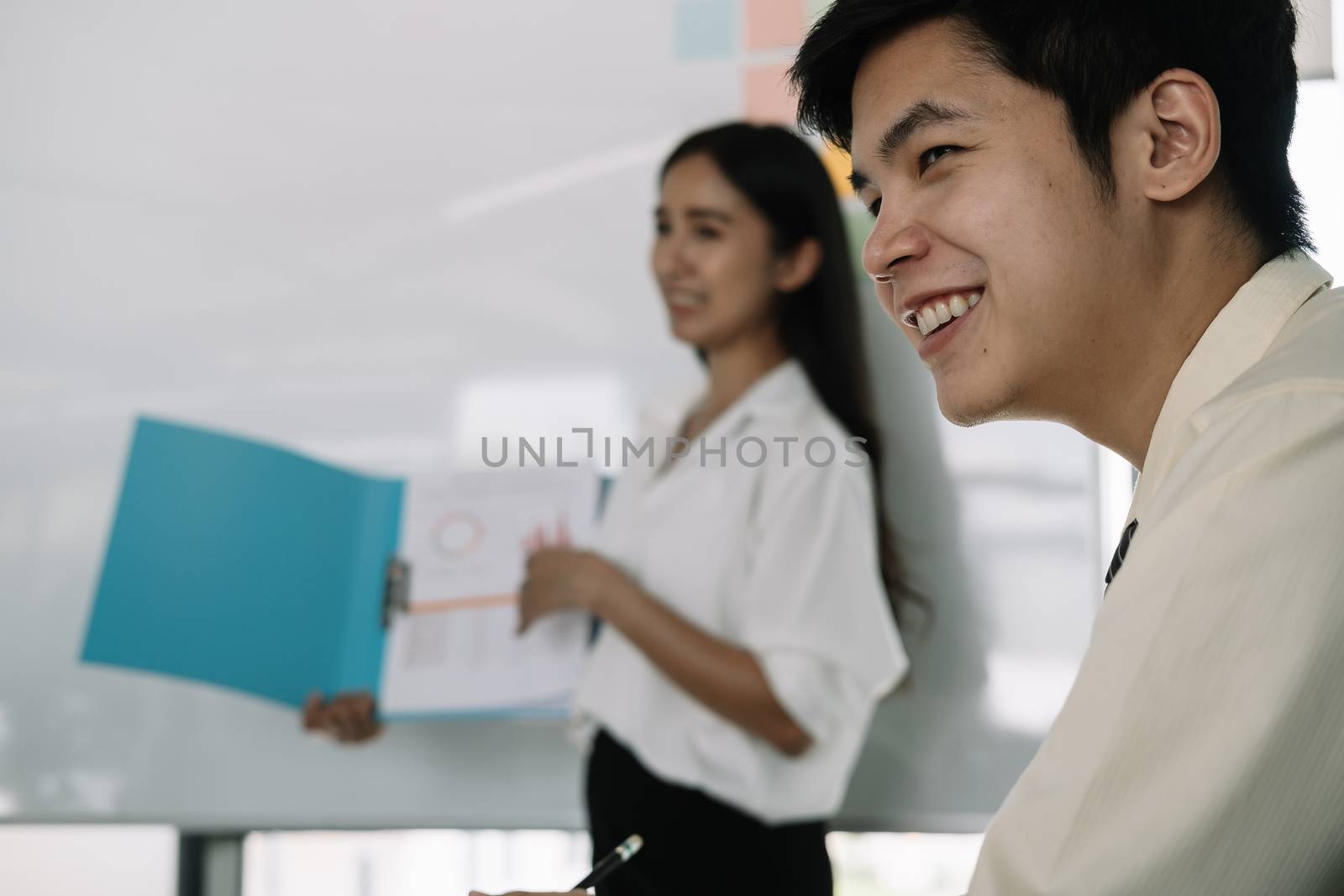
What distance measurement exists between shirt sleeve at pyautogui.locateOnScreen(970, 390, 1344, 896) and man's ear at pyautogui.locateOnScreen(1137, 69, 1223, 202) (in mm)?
238

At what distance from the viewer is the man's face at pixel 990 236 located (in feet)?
2.54

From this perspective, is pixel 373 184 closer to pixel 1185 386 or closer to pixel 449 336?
pixel 449 336

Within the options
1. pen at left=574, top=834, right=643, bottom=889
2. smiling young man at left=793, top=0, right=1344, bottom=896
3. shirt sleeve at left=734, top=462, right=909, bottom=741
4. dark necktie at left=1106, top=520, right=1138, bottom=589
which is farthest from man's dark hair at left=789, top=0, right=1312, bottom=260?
shirt sleeve at left=734, top=462, right=909, bottom=741

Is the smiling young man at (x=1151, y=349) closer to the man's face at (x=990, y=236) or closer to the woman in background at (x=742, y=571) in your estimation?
the man's face at (x=990, y=236)

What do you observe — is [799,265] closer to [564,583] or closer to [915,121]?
[564,583]

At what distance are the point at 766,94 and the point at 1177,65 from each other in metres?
1.23

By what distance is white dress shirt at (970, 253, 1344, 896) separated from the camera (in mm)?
521

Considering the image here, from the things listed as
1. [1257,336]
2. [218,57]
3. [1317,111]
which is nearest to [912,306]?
[1257,336]

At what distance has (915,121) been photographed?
0.83 meters

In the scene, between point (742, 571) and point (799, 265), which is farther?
point (799, 265)

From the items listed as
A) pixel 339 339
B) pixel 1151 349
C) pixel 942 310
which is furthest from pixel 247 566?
pixel 1151 349

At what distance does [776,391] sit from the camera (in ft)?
5.47

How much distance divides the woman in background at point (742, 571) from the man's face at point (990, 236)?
27.6 inches

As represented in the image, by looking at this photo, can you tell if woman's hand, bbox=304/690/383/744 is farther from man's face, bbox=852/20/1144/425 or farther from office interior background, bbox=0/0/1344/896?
man's face, bbox=852/20/1144/425
